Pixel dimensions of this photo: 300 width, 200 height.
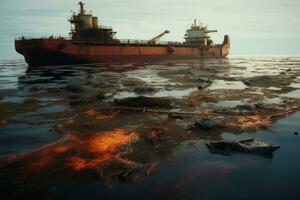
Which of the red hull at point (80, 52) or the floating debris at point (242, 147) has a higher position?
the red hull at point (80, 52)

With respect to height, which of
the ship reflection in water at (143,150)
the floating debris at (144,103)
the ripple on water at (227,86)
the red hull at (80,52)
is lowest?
the ship reflection in water at (143,150)

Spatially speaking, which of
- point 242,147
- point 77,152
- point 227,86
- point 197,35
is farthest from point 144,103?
point 197,35

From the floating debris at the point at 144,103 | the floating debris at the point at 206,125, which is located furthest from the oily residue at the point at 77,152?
the floating debris at the point at 144,103

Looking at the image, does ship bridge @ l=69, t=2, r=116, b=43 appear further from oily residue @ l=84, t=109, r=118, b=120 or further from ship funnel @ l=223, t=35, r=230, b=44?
ship funnel @ l=223, t=35, r=230, b=44

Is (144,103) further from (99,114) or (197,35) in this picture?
(197,35)

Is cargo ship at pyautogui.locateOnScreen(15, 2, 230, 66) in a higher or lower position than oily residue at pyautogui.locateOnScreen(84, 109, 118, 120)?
higher

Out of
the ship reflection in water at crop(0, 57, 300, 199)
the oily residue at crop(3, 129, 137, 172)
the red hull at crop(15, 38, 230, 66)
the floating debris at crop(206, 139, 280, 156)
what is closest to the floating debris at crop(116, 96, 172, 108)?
the ship reflection in water at crop(0, 57, 300, 199)

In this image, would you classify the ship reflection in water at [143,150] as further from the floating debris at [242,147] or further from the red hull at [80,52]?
the red hull at [80,52]

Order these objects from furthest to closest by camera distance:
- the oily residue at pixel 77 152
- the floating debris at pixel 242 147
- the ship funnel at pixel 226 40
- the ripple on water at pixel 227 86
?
the ship funnel at pixel 226 40 → the ripple on water at pixel 227 86 → the floating debris at pixel 242 147 → the oily residue at pixel 77 152
